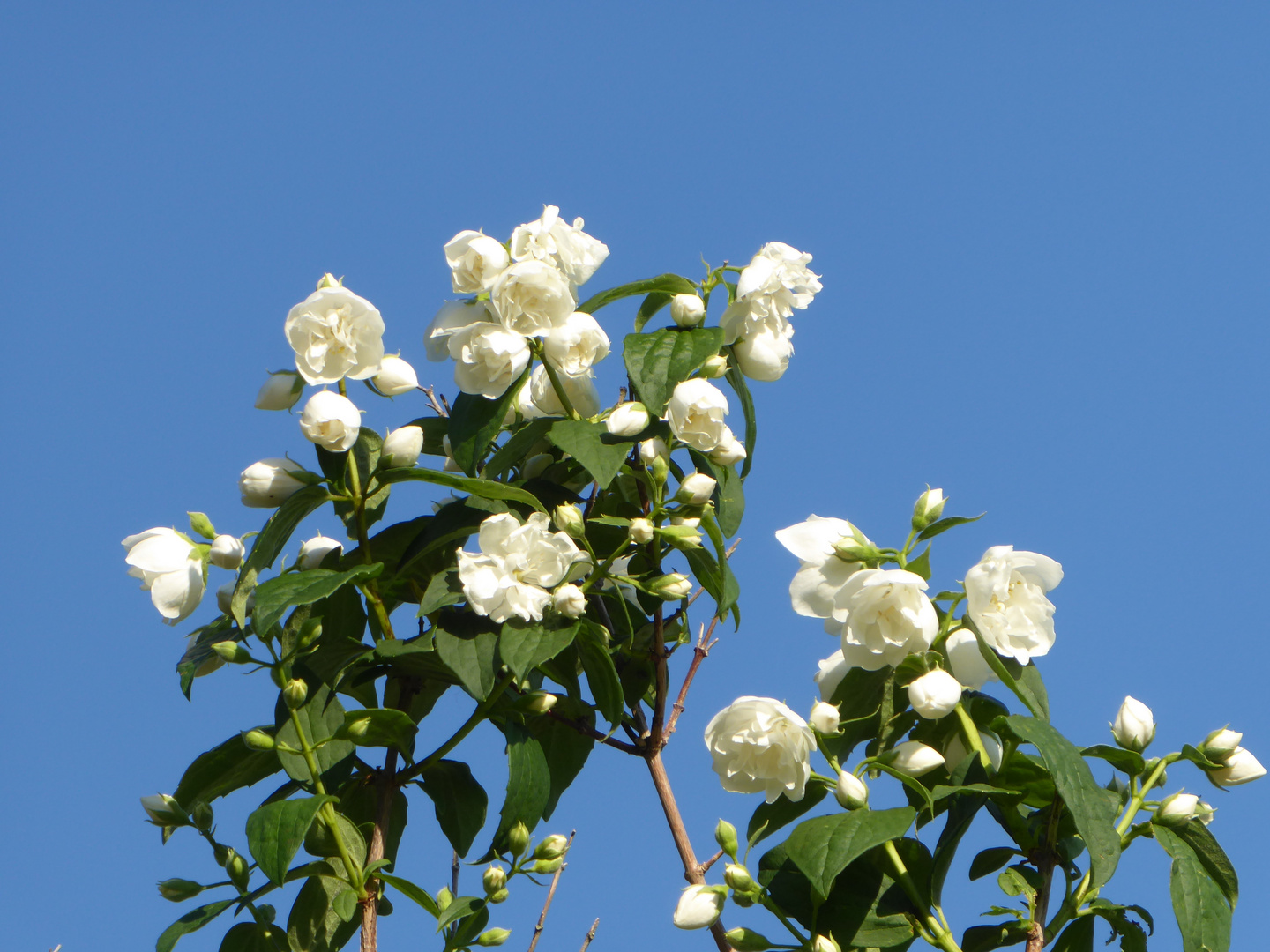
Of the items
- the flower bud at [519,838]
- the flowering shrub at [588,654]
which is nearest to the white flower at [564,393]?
the flowering shrub at [588,654]

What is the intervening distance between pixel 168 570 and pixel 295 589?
0.65ft

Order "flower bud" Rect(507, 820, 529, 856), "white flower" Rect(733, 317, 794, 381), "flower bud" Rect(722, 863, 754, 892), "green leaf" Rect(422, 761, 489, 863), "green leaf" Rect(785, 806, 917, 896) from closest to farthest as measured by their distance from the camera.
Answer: "green leaf" Rect(785, 806, 917, 896), "flower bud" Rect(722, 863, 754, 892), "flower bud" Rect(507, 820, 529, 856), "green leaf" Rect(422, 761, 489, 863), "white flower" Rect(733, 317, 794, 381)

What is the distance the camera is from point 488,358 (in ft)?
5.01

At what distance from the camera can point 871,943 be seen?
1346 mm

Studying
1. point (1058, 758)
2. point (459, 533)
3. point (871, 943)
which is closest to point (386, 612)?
point (459, 533)

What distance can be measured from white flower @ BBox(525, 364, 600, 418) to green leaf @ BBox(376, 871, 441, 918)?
0.62m

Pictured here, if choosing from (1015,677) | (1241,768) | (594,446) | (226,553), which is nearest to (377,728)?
(226,553)

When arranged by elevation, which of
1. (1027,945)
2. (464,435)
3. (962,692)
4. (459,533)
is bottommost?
(1027,945)

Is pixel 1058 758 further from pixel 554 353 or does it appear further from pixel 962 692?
pixel 554 353

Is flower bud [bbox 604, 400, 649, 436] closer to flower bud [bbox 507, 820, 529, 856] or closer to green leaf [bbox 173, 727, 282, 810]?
flower bud [bbox 507, 820, 529, 856]

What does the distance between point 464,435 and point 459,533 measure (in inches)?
5.4

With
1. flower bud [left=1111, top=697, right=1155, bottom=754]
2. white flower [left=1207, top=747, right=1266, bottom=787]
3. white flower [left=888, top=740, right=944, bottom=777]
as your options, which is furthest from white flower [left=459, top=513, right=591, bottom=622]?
white flower [left=1207, top=747, right=1266, bottom=787]

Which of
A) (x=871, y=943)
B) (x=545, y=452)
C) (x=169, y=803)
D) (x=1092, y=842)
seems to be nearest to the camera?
(x=1092, y=842)

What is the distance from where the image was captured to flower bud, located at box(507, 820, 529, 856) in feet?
4.72
